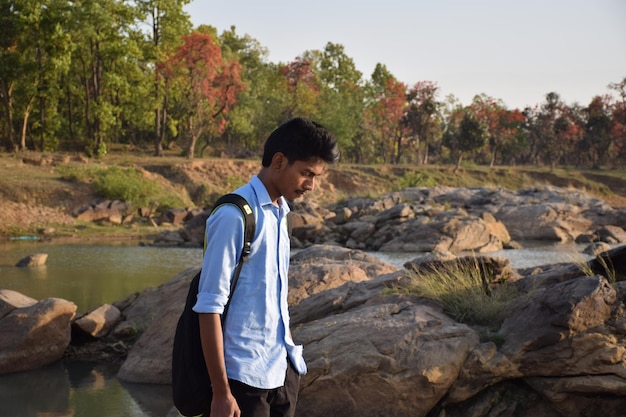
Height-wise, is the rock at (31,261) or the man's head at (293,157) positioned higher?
the man's head at (293,157)

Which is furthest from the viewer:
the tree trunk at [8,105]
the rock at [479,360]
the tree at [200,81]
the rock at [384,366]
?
the tree at [200,81]

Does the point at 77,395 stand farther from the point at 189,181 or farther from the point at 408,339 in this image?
the point at 189,181

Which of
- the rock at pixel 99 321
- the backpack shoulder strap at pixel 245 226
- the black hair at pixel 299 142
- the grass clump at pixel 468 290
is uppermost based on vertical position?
the black hair at pixel 299 142

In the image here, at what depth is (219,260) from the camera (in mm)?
2666

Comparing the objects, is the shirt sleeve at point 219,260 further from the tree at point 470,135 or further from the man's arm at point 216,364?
the tree at point 470,135

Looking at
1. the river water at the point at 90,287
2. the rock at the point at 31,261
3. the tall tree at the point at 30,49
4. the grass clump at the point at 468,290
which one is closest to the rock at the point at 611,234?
the river water at the point at 90,287

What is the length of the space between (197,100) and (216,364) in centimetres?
3932

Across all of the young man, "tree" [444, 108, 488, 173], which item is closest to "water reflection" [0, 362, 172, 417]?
the young man

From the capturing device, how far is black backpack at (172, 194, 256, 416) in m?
2.73

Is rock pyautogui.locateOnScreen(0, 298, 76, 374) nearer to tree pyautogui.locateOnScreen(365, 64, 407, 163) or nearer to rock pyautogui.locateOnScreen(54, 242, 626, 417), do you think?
rock pyautogui.locateOnScreen(54, 242, 626, 417)

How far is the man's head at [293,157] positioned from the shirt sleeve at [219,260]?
320 mm

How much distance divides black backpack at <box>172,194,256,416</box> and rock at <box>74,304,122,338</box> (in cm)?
680

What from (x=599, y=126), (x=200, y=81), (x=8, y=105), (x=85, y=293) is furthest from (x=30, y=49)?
(x=599, y=126)

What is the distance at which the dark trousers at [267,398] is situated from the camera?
2738mm
